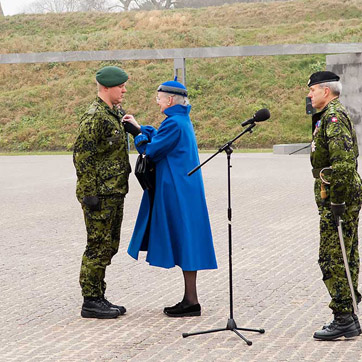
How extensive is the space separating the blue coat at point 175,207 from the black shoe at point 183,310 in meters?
0.30

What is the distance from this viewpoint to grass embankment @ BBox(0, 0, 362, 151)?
3775 cm

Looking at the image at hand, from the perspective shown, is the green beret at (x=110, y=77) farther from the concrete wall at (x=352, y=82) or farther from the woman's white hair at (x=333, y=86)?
the concrete wall at (x=352, y=82)

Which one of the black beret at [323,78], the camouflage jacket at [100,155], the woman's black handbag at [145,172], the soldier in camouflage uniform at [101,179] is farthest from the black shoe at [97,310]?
the black beret at [323,78]

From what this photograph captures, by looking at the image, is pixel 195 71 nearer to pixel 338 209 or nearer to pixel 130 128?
pixel 130 128

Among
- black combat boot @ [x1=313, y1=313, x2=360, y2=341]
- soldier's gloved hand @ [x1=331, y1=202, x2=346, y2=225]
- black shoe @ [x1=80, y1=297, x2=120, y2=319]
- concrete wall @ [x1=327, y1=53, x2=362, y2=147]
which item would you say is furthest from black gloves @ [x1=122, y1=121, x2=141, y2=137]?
concrete wall @ [x1=327, y1=53, x2=362, y2=147]

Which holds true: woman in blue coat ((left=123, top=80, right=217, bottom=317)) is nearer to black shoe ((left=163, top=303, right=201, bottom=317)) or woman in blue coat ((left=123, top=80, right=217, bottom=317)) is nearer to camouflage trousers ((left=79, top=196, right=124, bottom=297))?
black shoe ((left=163, top=303, right=201, bottom=317))

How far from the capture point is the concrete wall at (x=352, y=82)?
27.2 m

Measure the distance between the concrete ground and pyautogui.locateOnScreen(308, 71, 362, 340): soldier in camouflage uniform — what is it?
0.16 metres

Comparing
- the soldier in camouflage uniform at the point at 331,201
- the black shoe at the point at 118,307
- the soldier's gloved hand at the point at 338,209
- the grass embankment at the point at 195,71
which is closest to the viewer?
the soldier's gloved hand at the point at 338,209

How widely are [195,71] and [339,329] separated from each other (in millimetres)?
36984

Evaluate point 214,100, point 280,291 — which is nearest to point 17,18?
point 214,100

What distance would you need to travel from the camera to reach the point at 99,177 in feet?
21.8

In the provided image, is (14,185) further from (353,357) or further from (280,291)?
(353,357)

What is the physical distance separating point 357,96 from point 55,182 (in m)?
11.9
